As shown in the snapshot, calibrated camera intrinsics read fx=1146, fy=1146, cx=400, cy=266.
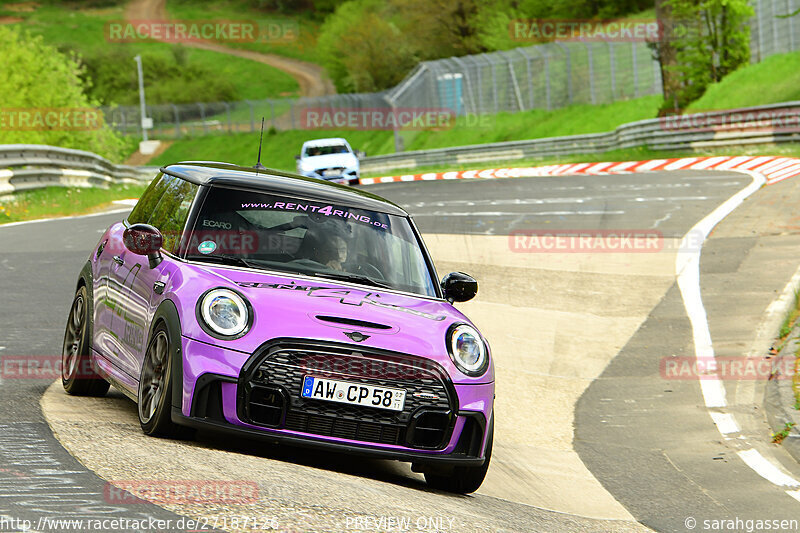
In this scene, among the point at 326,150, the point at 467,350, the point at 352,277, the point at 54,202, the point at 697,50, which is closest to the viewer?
the point at 467,350

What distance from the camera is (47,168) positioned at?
2508 centimetres

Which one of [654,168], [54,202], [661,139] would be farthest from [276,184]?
[661,139]

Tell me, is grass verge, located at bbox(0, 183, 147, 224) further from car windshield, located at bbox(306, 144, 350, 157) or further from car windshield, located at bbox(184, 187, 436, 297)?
car windshield, located at bbox(184, 187, 436, 297)

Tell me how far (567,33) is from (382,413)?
7070cm

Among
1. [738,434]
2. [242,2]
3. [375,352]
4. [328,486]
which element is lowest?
[738,434]

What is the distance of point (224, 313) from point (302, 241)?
1.12 meters

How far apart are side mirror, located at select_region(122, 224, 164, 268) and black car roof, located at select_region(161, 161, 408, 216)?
49 cm

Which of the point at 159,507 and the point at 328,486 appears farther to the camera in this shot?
the point at 328,486

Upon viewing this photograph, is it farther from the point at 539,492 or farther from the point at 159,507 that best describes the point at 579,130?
the point at 159,507

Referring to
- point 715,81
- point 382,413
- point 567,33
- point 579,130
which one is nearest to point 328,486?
point 382,413

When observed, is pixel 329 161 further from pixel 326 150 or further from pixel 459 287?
pixel 459 287

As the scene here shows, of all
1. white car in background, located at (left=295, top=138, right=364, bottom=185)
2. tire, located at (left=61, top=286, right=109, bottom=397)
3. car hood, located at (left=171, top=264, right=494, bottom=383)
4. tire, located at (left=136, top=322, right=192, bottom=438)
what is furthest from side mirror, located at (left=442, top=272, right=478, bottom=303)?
white car in background, located at (left=295, top=138, right=364, bottom=185)

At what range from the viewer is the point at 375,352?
5902 mm

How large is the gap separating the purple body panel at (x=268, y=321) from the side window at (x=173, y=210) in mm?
218
